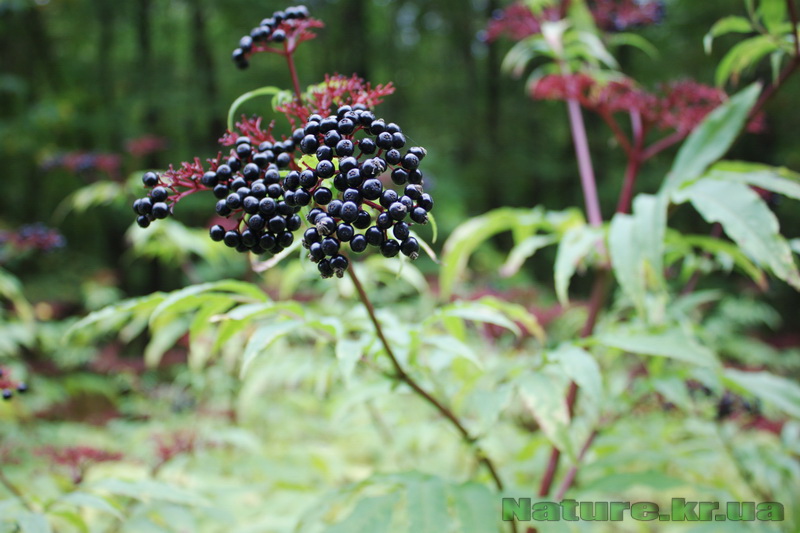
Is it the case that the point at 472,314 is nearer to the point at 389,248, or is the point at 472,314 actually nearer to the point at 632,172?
the point at 389,248

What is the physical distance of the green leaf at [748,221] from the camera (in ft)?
3.43

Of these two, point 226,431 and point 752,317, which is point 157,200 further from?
point 752,317

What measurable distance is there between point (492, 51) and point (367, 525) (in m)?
11.1

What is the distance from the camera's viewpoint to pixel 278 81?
7527mm

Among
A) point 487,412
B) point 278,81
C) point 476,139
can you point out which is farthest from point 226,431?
point 476,139

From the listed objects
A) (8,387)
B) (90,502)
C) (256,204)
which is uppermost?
(256,204)

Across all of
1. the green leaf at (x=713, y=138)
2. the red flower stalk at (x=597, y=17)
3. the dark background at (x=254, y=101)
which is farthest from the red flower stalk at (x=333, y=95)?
the dark background at (x=254, y=101)

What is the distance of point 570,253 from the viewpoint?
1323 mm

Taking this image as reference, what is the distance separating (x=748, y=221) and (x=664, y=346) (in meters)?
0.35

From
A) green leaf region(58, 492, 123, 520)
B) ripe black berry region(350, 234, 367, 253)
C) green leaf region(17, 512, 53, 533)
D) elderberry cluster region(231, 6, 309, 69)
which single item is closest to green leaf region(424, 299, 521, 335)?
ripe black berry region(350, 234, 367, 253)

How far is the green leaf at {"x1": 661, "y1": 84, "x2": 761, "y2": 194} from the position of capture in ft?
4.68

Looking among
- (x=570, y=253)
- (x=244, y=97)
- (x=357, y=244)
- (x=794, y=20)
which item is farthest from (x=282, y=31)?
(x=794, y=20)

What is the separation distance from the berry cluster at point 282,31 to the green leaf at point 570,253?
87 cm

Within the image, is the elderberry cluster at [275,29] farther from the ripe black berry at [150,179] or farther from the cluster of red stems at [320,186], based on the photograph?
the ripe black berry at [150,179]
